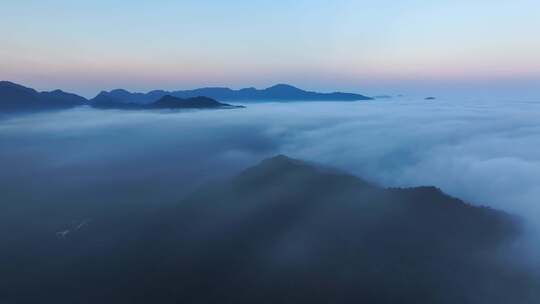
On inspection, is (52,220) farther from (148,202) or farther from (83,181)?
(83,181)

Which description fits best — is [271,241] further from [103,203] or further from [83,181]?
[83,181]

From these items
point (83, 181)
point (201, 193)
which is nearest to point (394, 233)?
point (201, 193)

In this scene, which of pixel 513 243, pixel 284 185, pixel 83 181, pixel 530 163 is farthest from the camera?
pixel 83 181

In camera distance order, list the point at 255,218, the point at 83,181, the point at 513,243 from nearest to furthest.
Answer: the point at 513,243
the point at 255,218
the point at 83,181

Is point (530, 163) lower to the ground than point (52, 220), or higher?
higher

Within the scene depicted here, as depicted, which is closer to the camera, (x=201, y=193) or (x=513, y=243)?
(x=513, y=243)

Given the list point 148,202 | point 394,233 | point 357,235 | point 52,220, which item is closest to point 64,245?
point 52,220
